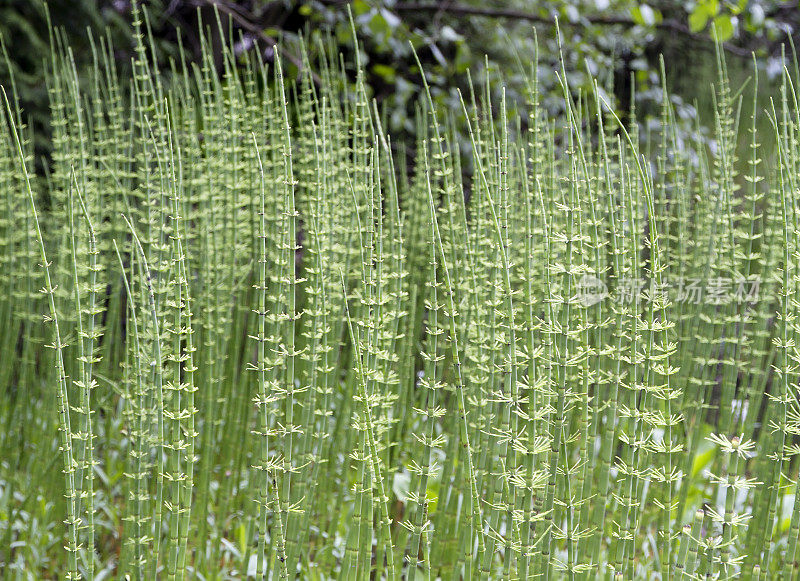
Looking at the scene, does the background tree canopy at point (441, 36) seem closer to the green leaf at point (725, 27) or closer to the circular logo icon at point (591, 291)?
the green leaf at point (725, 27)

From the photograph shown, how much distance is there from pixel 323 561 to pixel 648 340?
0.75 metres

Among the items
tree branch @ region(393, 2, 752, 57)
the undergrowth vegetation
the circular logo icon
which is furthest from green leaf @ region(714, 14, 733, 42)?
the circular logo icon

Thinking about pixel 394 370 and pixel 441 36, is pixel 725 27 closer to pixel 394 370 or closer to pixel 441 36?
pixel 441 36

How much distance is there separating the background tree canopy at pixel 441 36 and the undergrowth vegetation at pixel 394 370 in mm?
747

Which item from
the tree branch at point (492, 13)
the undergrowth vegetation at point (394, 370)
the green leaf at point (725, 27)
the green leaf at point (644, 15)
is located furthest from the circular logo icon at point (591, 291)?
the tree branch at point (492, 13)

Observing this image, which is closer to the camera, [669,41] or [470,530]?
[470,530]

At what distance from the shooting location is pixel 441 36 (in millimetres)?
3031

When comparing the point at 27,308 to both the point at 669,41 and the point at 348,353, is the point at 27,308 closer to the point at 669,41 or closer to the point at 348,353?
the point at 348,353

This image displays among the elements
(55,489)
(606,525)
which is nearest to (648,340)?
(606,525)

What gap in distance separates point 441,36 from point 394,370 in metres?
1.80

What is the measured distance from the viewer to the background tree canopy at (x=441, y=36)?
8.75 feet

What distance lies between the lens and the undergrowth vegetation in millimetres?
1055

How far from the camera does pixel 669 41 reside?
4.06 meters

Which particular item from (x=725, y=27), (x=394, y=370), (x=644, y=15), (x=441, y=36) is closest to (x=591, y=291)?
(x=394, y=370)
